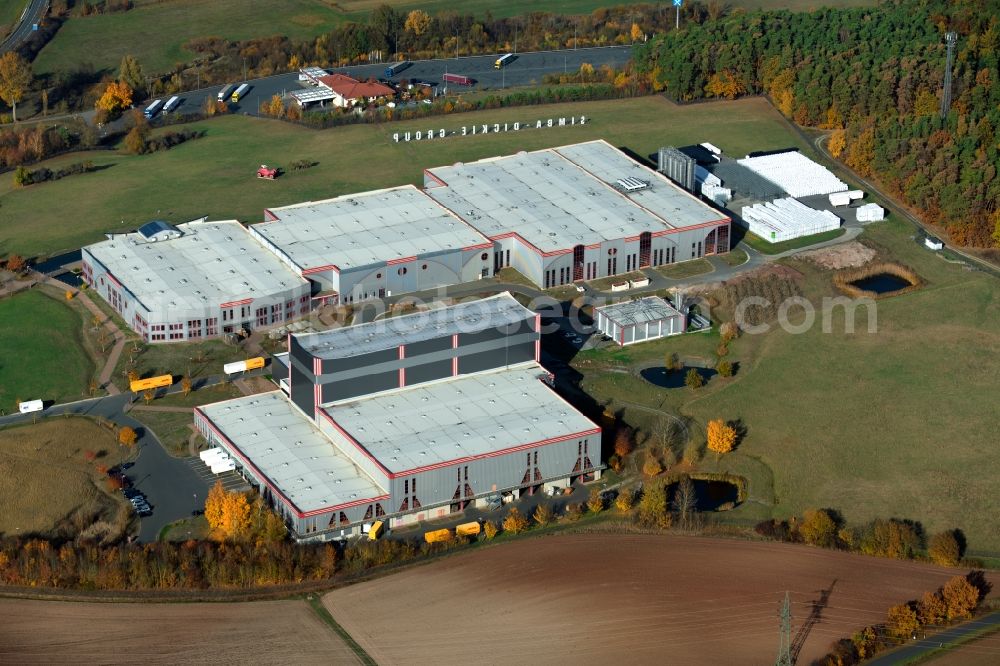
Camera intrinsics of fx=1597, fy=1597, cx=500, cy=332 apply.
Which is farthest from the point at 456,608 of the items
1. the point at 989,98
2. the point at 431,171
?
the point at 989,98

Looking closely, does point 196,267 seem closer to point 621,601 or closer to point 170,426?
point 170,426

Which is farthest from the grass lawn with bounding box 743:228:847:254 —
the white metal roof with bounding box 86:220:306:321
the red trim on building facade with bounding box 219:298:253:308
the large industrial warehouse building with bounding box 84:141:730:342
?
the red trim on building facade with bounding box 219:298:253:308

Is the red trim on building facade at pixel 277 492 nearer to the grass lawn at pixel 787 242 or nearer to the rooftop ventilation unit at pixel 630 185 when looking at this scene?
the rooftop ventilation unit at pixel 630 185

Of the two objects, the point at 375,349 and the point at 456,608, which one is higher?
the point at 375,349

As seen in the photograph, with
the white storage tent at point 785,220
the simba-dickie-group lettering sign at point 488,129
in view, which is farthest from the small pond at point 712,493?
the simba-dickie-group lettering sign at point 488,129

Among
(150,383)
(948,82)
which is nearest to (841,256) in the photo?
(948,82)

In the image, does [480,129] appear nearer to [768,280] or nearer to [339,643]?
[768,280]
